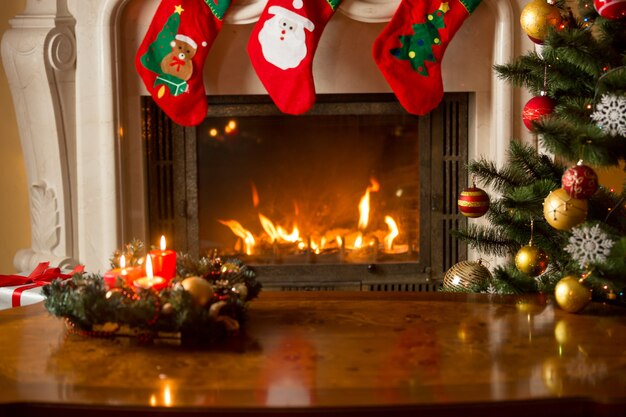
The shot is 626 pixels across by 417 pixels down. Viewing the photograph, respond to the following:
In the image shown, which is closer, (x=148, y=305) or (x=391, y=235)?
(x=148, y=305)

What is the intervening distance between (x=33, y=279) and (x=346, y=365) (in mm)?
1776

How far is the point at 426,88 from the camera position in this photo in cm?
302

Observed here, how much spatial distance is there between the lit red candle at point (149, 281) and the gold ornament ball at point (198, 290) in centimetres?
7

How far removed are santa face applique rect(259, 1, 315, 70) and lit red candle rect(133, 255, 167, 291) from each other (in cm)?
141

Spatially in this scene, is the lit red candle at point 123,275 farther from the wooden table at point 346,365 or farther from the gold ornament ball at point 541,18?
the gold ornament ball at point 541,18

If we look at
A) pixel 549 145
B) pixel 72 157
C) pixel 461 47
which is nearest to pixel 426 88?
pixel 461 47

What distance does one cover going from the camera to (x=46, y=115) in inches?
124

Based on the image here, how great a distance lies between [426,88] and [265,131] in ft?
2.35

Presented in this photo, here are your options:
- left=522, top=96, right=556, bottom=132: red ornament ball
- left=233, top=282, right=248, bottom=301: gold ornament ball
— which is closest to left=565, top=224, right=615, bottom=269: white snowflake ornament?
left=522, top=96, right=556, bottom=132: red ornament ball

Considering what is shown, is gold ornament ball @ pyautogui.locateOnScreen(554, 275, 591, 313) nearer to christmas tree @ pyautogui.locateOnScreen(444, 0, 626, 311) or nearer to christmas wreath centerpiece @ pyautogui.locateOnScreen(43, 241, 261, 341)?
christmas tree @ pyautogui.locateOnScreen(444, 0, 626, 311)

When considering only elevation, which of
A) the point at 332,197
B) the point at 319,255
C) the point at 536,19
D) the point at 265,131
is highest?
the point at 536,19

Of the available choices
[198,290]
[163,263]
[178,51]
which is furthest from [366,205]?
[198,290]

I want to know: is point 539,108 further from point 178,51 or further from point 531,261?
point 178,51

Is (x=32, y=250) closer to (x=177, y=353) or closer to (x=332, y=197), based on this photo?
(x=332, y=197)
